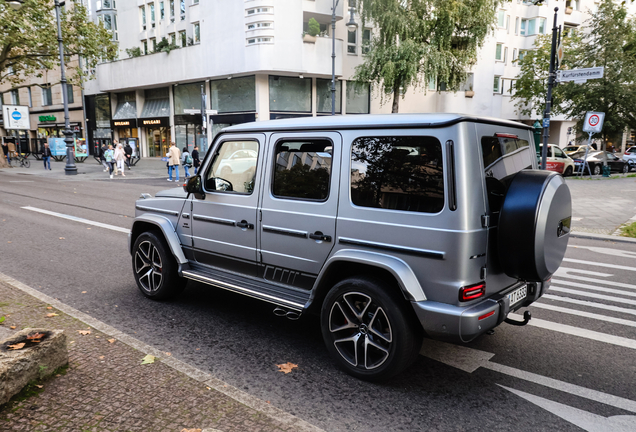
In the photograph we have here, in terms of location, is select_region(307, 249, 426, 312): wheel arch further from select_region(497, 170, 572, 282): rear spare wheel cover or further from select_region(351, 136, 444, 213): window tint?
select_region(497, 170, 572, 282): rear spare wheel cover

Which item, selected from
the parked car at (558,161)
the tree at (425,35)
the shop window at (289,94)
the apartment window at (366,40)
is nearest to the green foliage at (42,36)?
the shop window at (289,94)

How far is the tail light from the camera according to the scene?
10.4ft

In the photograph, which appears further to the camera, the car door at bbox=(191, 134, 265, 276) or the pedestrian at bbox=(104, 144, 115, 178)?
the pedestrian at bbox=(104, 144, 115, 178)

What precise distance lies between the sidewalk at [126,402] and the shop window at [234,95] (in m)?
28.8

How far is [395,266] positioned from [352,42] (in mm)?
32125

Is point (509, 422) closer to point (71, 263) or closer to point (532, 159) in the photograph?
point (532, 159)

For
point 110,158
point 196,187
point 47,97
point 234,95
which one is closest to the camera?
point 196,187

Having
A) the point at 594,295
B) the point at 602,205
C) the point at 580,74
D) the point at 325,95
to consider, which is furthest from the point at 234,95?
the point at 594,295

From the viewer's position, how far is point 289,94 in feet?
104

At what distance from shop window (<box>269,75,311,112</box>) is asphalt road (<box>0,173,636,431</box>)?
83.9 ft

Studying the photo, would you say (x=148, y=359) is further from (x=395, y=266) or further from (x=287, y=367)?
(x=395, y=266)

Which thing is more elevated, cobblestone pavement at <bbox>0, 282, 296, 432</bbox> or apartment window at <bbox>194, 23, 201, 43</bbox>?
apartment window at <bbox>194, 23, 201, 43</bbox>

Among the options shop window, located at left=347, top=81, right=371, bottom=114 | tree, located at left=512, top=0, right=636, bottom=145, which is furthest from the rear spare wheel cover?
shop window, located at left=347, top=81, right=371, bottom=114

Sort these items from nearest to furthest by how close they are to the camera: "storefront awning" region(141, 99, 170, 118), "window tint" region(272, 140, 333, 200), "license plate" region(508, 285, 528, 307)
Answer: "license plate" region(508, 285, 528, 307) < "window tint" region(272, 140, 333, 200) < "storefront awning" region(141, 99, 170, 118)
